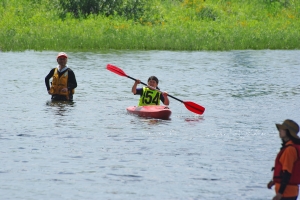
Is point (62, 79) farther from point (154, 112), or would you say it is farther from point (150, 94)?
point (154, 112)

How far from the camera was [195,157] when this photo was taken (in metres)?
11.5

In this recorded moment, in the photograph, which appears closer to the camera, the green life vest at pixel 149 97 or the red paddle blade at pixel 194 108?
the green life vest at pixel 149 97

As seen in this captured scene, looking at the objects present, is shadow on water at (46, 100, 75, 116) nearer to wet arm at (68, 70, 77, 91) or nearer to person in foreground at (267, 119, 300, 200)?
wet arm at (68, 70, 77, 91)

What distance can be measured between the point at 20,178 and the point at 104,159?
1652mm

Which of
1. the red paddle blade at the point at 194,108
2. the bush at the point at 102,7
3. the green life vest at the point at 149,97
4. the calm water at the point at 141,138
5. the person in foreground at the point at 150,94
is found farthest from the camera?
the bush at the point at 102,7

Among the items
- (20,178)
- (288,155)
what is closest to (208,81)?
(20,178)

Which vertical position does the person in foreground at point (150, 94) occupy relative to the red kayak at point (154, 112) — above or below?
above

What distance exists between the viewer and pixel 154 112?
1521cm

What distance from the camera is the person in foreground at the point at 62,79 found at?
54.1 ft

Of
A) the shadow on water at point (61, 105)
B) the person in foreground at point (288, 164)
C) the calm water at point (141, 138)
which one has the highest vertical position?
the person in foreground at point (288, 164)

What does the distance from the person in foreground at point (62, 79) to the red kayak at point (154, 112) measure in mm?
1774

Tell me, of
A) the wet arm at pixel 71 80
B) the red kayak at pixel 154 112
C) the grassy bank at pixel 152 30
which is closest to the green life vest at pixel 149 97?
the red kayak at pixel 154 112

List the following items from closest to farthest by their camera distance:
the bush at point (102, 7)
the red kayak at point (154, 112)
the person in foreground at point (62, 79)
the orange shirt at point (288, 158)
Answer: the orange shirt at point (288, 158) < the red kayak at point (154, 112) < the person in foreground at point (62, 79) < the bush at point (102, 7)

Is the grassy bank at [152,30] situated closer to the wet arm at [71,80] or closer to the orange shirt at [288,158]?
the wet arm at [71,80]
